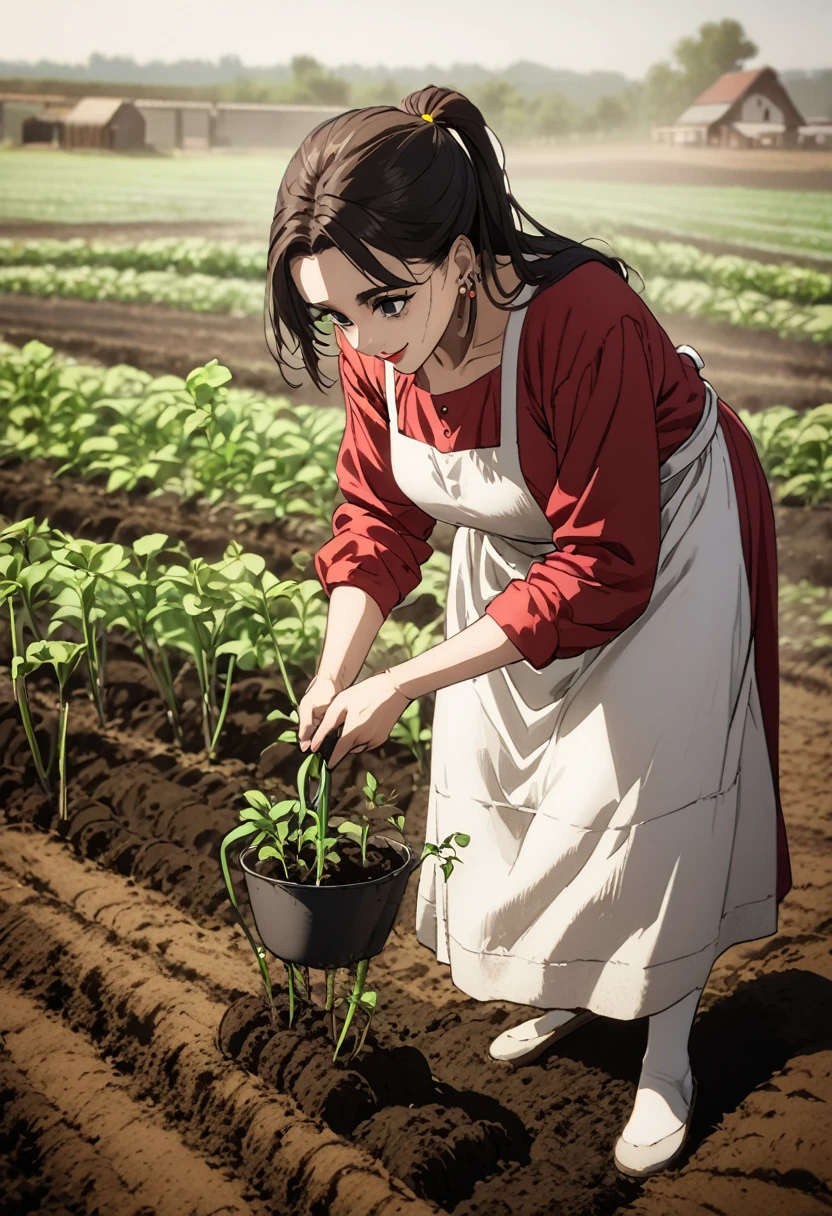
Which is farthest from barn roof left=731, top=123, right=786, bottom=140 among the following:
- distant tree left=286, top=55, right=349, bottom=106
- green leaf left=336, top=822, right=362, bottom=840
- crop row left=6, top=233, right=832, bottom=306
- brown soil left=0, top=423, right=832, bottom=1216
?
green leaf left=336, top=822, right=362, bottom=840

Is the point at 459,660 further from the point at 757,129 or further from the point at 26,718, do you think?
the point at 757,129

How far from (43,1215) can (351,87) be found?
2831 millimetres

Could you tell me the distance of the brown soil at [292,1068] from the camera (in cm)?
153

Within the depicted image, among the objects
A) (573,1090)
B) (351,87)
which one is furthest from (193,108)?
(573,1090)

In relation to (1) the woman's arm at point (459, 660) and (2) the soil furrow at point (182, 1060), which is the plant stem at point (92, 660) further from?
(1) the woman's arm at point (459, 660)

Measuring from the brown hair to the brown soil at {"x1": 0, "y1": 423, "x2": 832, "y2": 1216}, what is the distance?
1.03m

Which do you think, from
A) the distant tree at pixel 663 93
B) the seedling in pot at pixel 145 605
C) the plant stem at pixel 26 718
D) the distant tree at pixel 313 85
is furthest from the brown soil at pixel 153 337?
the plant stem at pixel 26 718

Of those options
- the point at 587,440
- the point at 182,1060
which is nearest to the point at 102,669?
the point at 182,1060

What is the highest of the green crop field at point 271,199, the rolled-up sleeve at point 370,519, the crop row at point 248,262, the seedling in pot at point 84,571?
the green crop field at point 271,199

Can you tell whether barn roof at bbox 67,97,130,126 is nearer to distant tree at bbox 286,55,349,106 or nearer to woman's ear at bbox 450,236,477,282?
distant tree at bbox 286,55,349,106

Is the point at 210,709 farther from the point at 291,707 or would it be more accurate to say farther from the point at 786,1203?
the point at 786,1203

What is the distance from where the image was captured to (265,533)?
3480 millimetres

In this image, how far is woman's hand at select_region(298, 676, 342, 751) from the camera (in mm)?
1419

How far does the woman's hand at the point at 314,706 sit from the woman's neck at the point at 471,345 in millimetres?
379
